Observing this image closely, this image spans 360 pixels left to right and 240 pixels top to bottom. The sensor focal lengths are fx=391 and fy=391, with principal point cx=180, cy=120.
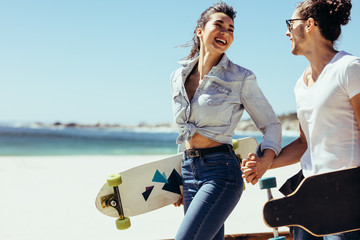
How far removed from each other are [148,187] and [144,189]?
3 cm

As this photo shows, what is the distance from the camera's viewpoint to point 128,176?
2.84m

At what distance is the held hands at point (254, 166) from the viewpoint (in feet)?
7.00

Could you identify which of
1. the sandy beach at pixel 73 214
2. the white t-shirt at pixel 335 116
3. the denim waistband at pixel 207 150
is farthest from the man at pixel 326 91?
the sandy beach at pixel 73 214

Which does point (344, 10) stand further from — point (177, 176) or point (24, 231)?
point (24, 231)

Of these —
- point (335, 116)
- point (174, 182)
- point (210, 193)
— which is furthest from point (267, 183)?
point (174, 182)

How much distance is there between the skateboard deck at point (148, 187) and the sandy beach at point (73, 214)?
2.36 meters

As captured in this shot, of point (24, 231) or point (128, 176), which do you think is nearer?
point (128, 176)

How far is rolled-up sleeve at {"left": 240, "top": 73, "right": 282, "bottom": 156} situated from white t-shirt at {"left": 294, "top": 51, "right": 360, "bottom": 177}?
1.58 feet

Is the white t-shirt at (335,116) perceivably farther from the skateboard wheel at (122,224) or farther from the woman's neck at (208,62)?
the skateboard wheel at (122,224)

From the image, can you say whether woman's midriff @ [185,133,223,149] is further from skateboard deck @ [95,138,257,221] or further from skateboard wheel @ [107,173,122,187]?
skateboard wheel @ [107,173,122,187]

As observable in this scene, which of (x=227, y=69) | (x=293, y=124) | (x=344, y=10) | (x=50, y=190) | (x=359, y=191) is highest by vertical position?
(x=344, y=10)

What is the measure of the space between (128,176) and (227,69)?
107 cm

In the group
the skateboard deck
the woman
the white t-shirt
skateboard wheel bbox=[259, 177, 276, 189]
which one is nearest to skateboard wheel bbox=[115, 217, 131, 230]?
the skateboard deck

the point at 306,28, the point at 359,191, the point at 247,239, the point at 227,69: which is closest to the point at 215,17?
the point at 227,69
